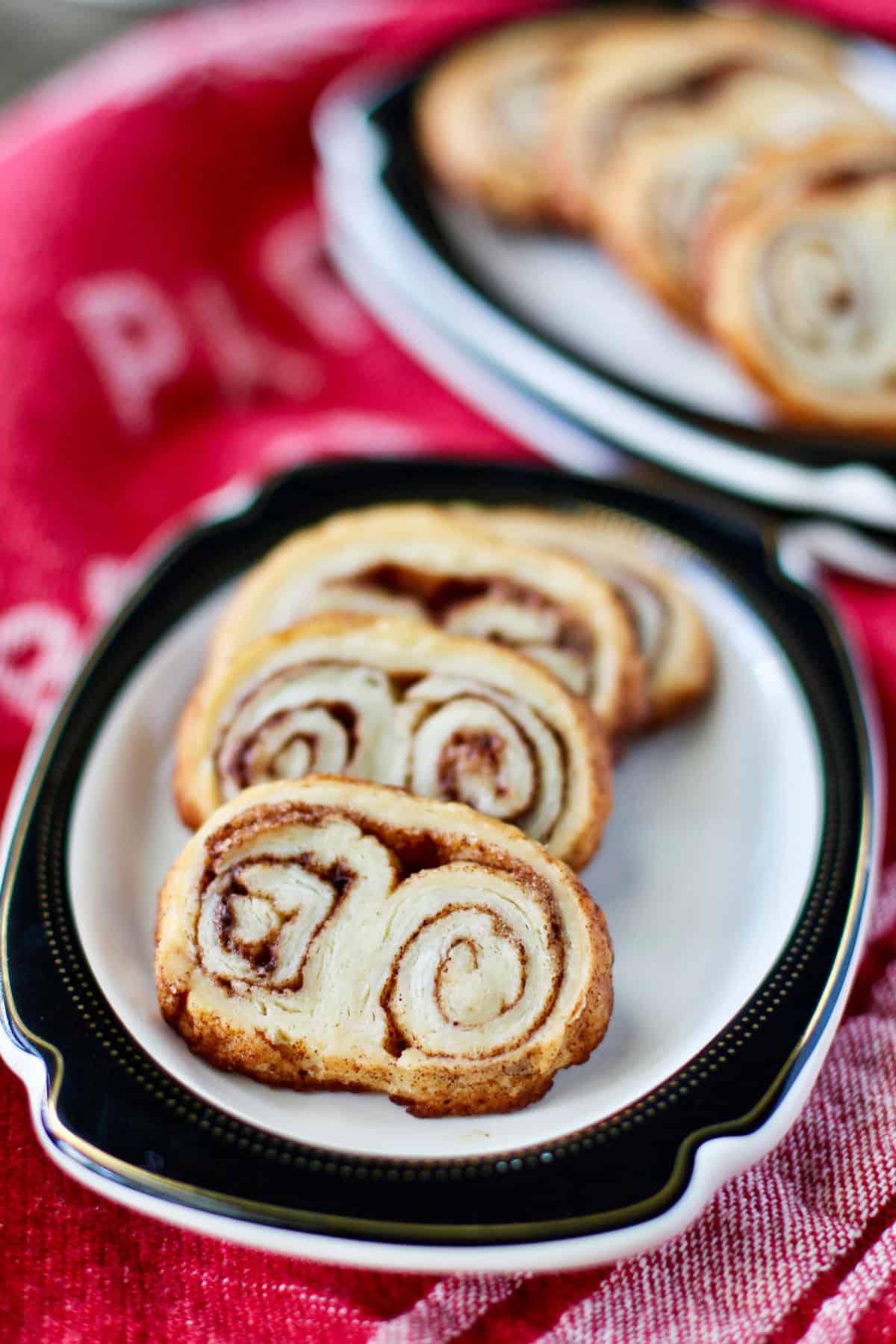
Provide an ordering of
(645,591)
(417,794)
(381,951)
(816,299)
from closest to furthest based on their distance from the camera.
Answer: (381,951) → (417,794) → (645,591) → (816,299)

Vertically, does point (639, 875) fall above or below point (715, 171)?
below

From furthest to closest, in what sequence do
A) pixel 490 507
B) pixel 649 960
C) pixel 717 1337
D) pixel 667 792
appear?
pixel 490 507 → pixel 667 792 → pixel 649 960 → pixel 717 1337

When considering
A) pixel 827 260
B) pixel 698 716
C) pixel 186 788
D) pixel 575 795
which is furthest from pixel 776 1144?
pixel 827 260

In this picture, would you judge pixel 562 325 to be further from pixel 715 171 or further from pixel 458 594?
pixel 458 594

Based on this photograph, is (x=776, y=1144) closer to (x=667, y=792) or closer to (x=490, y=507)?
(x=667, y=792)

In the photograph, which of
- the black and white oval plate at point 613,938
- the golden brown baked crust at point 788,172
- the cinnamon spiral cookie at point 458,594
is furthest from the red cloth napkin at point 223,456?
the golden brown baked crust at point 788,172

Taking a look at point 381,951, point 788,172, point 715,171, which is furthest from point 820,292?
point 381,951
